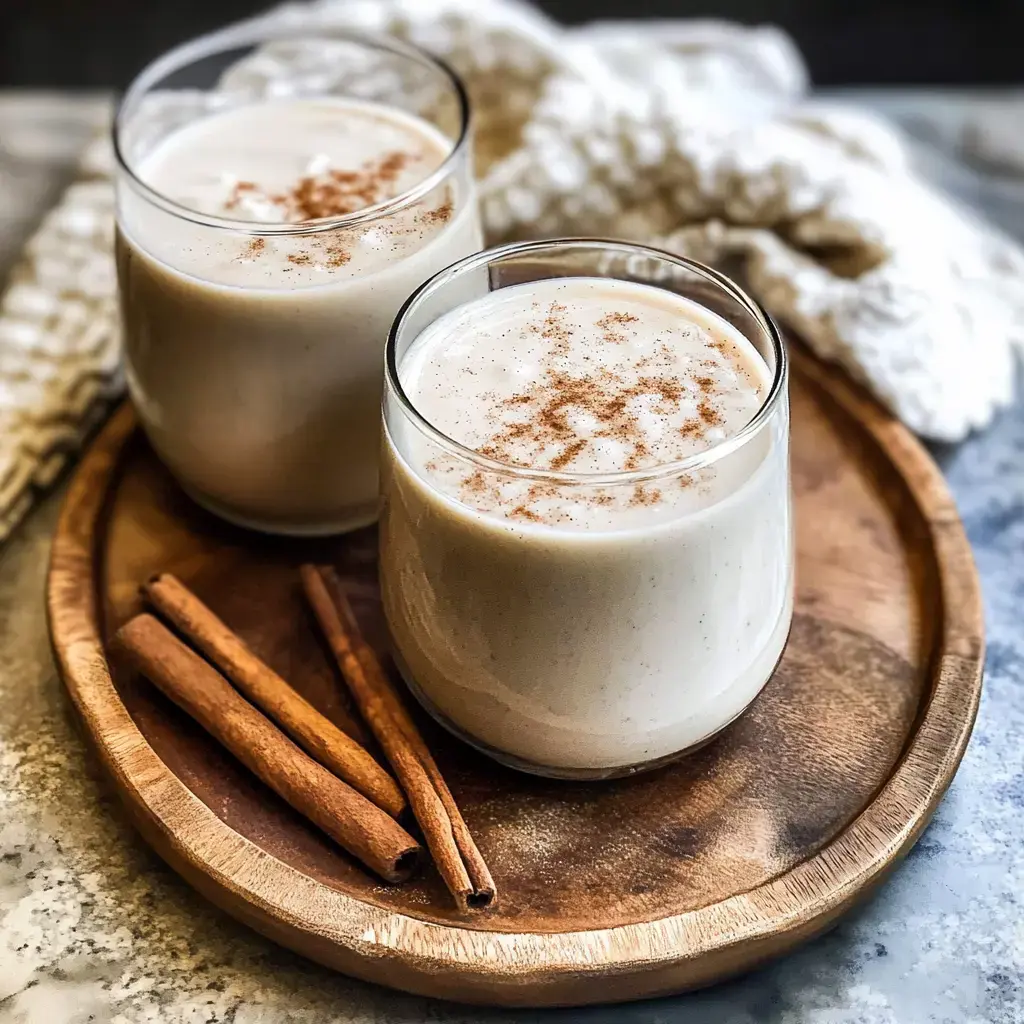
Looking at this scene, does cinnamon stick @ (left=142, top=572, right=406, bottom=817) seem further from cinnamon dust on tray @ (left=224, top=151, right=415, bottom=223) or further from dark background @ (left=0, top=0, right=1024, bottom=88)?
dark background @ (left=0, top=0, right=1024, bottom=88)

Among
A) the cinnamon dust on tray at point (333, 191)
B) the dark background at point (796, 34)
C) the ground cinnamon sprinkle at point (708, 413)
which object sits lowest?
the dark background at point (796, 34)

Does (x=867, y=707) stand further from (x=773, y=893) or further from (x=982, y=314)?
(x=982, y=314)

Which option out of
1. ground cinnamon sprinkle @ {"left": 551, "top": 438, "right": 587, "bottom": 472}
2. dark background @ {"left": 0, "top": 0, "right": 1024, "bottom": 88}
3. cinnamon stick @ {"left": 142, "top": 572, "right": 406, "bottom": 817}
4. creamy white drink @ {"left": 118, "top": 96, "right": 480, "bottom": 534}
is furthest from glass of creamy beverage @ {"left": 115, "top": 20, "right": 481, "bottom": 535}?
dark background @ {"left": 0, "top": 0, "right": 1024, "bottom": 88}

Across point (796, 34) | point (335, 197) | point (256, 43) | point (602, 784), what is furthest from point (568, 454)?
point (796, 34)


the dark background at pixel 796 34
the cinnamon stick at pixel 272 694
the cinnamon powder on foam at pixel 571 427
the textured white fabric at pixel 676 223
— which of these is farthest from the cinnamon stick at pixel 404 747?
the dark background at pixel 796 34

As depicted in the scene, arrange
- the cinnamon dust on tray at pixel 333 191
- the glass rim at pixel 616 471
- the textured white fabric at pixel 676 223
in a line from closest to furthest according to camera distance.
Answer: the glass rim at pixel 616 471, the cinnamon dust on tray at pixel 333 191, the textured white fabric at pixel 676 223

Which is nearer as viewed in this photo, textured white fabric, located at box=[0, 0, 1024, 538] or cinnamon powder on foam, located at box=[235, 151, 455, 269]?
cinnamon powder on foam, located at box=[235, 151, 455, 269]

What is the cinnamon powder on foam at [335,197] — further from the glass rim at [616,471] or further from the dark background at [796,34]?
the dark background at [796,34]

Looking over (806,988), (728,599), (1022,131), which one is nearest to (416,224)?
(728,599)

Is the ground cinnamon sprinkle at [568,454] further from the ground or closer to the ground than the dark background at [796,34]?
further from the ground
